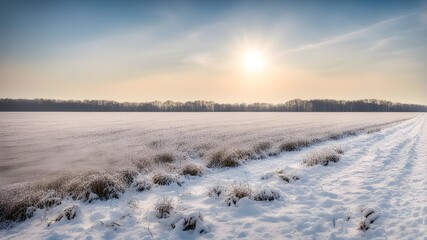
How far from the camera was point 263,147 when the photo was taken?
20062mm

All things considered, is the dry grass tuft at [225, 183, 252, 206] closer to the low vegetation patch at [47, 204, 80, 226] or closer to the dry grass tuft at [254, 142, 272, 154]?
the low vegetation patch at [47, 204, 80, 226]

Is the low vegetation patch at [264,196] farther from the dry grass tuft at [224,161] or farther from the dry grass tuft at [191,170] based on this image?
the dry grass tuft at [224,161]

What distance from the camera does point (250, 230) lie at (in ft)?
22.8

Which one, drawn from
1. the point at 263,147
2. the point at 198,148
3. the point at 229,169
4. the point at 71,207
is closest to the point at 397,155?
the point at 263,147

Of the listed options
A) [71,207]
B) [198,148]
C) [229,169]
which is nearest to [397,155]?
[229,169]

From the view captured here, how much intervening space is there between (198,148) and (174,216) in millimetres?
12763

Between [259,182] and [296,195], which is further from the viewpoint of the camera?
[259,182]

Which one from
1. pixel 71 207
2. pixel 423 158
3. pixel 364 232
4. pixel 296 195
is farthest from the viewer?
pixel 423 158

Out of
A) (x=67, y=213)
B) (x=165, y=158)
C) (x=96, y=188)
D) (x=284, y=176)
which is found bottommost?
(x=165, y=158)

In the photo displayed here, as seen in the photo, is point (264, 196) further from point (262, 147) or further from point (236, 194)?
point (262, 147)

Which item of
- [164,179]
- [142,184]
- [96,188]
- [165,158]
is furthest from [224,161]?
[96,188]

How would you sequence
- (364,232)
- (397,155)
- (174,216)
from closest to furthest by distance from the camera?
(364,232) < (174,216) < (397,155)

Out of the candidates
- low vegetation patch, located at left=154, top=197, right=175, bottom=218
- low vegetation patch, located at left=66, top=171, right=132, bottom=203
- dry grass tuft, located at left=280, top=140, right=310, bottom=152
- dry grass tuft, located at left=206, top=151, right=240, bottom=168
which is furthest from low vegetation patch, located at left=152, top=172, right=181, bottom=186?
dry grass tuft, located at left=280, top=140, right=310, bottom=152

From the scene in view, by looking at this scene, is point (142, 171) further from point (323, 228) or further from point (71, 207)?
point (323, 228)
